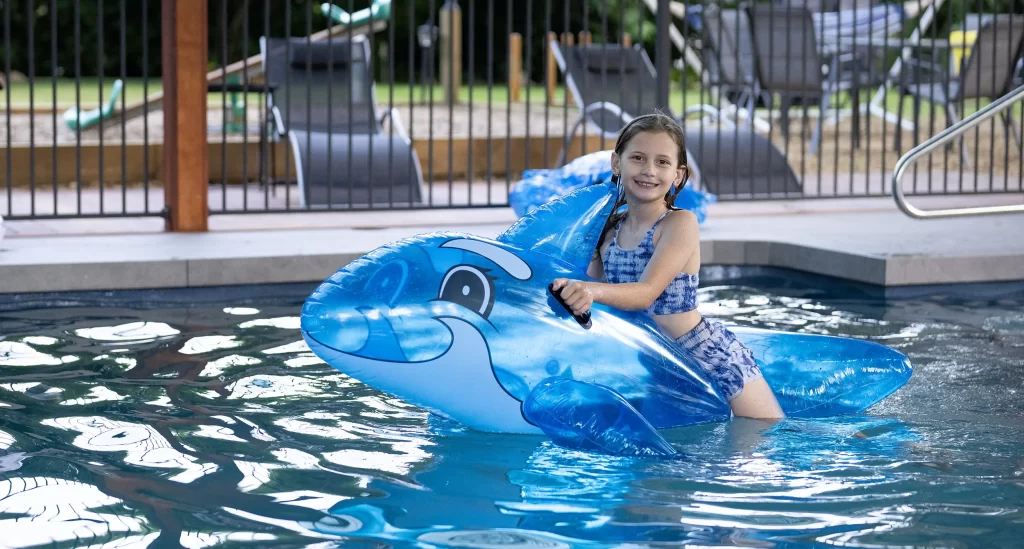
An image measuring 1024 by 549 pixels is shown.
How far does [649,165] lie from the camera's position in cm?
366

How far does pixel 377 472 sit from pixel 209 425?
2.32 feet

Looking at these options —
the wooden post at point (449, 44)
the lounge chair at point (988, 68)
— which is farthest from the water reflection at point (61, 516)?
the wooden post at point (449, 44)

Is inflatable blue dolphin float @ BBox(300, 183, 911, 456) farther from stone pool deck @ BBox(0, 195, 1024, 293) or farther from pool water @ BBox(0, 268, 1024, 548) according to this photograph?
stone pool deck @ BBox(0, 195, 1024, 293)

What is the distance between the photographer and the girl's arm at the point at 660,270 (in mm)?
3541

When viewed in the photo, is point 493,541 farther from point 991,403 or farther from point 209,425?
point 991,403

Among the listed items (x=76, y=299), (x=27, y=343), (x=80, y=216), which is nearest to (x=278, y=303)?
(x=76, y=299)

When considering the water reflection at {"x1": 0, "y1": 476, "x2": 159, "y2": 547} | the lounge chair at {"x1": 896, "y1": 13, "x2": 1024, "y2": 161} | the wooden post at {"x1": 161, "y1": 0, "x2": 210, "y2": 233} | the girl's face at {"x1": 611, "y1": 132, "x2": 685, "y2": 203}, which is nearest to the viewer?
the water reflection at {"x1": 0, "y1": 476, "x2": 159, "y2": 547}

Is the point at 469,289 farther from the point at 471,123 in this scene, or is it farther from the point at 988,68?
the point at 988,68

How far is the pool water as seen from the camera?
294cm

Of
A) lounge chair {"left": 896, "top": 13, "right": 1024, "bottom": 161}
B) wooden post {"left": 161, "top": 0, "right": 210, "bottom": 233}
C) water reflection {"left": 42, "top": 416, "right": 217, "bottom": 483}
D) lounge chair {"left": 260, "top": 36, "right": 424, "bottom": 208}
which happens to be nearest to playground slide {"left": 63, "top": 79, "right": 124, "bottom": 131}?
lounge chair {"left": 260, "top": 36, "right": 424, "bottom": 208}

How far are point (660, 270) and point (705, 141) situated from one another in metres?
6.15

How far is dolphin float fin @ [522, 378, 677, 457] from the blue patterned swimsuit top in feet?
1.60

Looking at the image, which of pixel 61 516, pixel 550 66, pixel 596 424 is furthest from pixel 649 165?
pixel 550 66

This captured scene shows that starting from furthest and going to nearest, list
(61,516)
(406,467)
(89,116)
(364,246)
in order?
(89,116) < (364,246) < (406,467) < (61,516)
